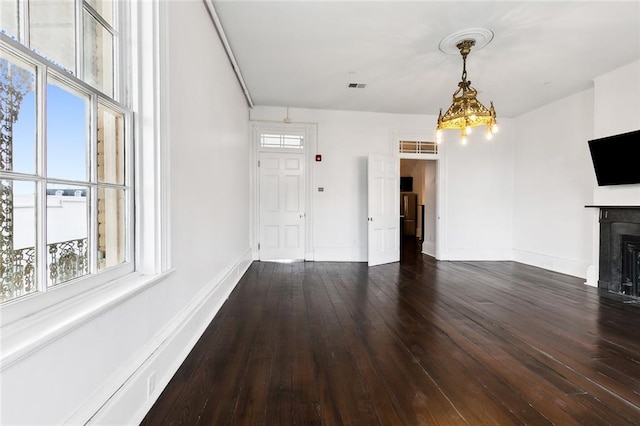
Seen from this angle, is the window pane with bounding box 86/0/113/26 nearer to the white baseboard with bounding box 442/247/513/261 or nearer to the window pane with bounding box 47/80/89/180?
the window pane with bounding box 47/80/89/180

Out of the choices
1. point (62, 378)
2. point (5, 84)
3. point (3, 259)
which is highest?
point (5, 84)

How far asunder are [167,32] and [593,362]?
3775mm

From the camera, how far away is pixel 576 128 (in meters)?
4.96

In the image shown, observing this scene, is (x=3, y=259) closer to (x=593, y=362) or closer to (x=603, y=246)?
(x=593, y=362)

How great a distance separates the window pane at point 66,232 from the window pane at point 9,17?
520 mm

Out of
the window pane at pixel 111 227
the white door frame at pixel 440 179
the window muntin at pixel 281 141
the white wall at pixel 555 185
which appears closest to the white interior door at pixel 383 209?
the white door frame at pixel 440 179

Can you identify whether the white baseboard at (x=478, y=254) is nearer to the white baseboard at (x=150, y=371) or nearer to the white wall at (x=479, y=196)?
the white wall at (x=479, y=196)

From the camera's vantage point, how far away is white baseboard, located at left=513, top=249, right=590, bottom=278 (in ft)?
15.8

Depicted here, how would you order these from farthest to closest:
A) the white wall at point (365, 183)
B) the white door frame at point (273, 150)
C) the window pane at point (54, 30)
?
1. the white wall at point (365, 183)
2. the white door frame at point (273, 150)
3. the window pane at point (54, 30)

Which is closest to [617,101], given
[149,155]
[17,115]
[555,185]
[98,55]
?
[555,185]

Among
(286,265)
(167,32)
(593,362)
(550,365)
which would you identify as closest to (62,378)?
(167,32)

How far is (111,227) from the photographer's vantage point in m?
1.51

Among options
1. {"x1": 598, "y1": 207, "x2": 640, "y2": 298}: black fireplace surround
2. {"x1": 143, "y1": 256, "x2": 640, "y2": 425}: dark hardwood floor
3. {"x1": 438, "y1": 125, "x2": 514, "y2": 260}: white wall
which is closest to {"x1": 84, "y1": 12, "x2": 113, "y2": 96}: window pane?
{"x1": 143, "y1": 256, "x2": 640, "y2": 425}: dark hardwood floor

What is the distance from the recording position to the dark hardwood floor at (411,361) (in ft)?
5.22
